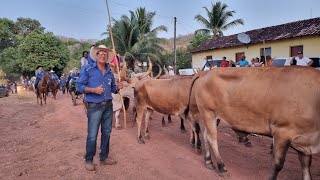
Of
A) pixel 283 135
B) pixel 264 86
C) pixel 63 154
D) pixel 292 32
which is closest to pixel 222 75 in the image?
pixel 264 86

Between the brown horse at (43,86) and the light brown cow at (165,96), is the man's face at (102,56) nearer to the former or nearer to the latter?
the light brown cow at (165,96)

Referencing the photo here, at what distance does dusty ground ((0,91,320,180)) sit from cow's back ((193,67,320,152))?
99 centimetres

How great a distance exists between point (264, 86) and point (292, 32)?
20422mm

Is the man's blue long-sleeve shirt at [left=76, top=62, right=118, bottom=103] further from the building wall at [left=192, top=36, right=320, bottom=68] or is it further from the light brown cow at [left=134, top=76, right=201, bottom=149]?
the building wall at [left=192, top=36, right=320, bottom=68]

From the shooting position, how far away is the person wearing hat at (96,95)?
5539mm

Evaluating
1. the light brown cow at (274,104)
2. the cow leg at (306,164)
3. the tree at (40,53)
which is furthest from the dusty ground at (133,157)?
the tree at (40,53)

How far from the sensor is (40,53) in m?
39.4

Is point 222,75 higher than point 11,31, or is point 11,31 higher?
point 11,31

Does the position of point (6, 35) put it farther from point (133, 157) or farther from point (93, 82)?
point (93, 82)

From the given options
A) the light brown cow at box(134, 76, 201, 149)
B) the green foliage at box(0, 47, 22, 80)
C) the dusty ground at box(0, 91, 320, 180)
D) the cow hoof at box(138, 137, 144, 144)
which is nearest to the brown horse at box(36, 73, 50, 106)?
the dusty ground at box(0, 91, 320, 180)

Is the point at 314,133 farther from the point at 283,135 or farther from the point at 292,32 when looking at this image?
the point at 292,32

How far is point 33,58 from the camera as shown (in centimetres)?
3912

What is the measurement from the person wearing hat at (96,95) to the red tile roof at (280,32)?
18110mm

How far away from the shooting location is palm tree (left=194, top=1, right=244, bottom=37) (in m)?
34.7
